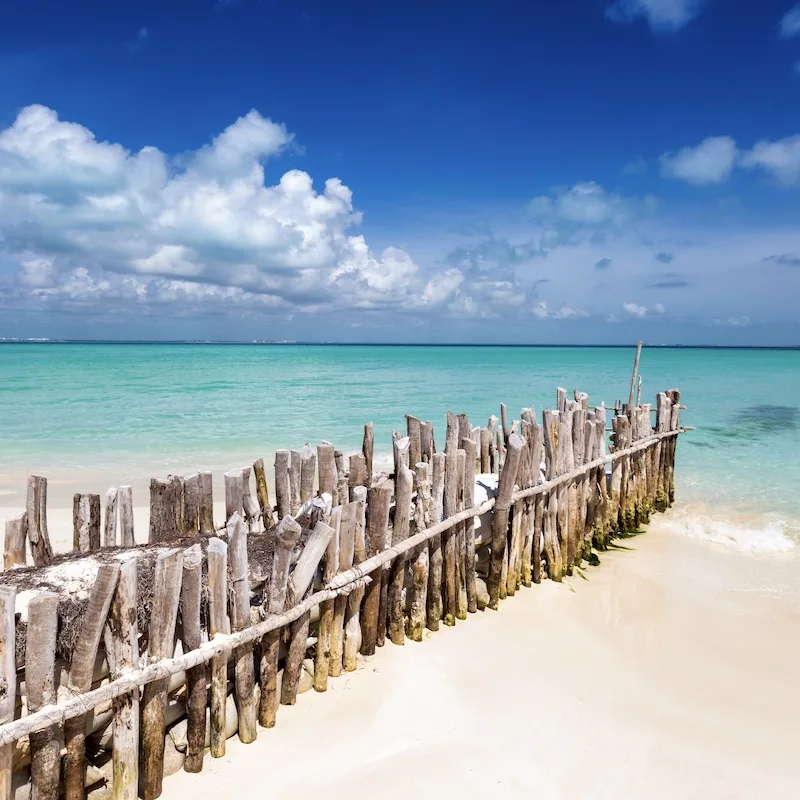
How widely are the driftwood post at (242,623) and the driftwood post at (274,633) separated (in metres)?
0.10

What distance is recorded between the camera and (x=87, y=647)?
2.95 metres

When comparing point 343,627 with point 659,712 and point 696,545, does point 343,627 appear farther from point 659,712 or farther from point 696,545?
point 696,545

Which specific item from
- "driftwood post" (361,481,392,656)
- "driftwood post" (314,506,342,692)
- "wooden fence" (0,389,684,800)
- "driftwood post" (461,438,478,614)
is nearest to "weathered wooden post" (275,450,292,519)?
"wooden fence" (0,389,684,800)

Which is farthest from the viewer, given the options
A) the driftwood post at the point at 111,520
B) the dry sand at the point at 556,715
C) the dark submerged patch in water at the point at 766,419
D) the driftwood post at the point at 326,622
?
the dark submerged patch in water at the point at 766,419

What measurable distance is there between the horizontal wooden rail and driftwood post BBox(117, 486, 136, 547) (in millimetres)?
1789

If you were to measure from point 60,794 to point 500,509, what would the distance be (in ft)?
13.1

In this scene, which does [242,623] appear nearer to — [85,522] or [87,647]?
[87,647]

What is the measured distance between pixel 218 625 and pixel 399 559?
1.72m

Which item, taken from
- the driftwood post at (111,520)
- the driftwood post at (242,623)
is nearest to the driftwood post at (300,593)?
the driftwood post at (242,623)

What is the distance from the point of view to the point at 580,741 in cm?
406

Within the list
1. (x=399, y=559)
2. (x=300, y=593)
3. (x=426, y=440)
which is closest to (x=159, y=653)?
(x=300, y=593)

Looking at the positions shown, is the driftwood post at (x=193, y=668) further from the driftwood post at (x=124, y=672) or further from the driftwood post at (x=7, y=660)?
the driftwood post at (x=7, y=660)

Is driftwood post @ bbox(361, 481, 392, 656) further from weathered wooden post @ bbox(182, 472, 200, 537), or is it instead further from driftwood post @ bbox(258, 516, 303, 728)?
weathered wooden post @ bbox(182, 472, 200, 537)

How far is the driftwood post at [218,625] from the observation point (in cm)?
343
